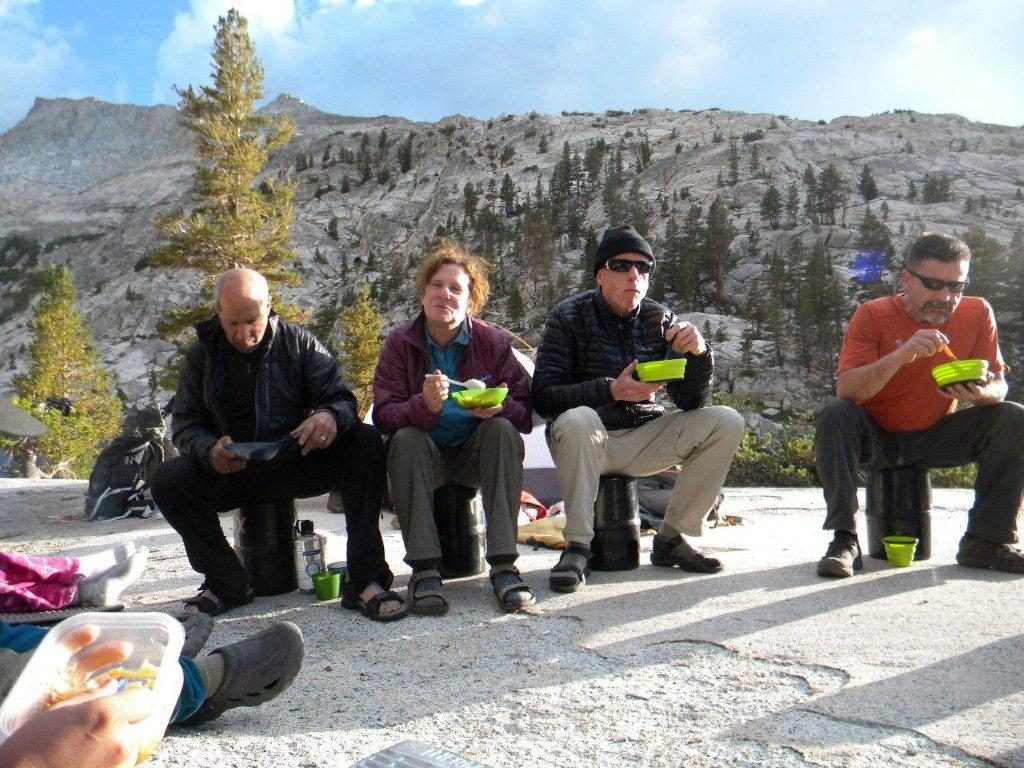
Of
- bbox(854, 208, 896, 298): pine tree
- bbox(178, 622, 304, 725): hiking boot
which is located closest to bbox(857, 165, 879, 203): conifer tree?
bbox(854, 208, 896, 298): pine tree

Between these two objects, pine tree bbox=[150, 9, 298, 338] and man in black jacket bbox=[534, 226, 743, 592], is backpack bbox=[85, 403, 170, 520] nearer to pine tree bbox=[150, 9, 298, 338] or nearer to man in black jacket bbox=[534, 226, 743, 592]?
man in black jacket bbox=[534, 226, 743, 592]

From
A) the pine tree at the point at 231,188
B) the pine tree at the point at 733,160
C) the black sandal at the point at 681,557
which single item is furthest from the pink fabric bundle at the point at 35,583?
the pine tree at the point at 733,160

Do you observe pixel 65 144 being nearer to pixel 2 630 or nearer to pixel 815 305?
pixel 815 305

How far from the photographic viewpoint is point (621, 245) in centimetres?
339

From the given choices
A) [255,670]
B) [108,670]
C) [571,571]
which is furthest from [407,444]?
[108,670]

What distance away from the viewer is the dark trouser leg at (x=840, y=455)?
3295 millimetres

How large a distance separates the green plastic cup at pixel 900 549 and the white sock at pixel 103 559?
297cm

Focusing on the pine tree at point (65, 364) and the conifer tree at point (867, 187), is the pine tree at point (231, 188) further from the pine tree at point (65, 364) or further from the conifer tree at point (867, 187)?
the conifer tree at point (867, 187)

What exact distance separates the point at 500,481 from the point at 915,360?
1.78 m

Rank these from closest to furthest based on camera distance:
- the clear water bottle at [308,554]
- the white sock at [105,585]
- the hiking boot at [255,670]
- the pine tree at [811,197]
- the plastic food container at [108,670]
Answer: the plastic food container at [108,670] → the hiking boot at [255,670] → the white sock at [105,585] → the clear water bottle at [308,554] → the pine tree at [811,197]

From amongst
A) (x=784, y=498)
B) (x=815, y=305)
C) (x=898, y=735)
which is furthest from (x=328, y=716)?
(x=815, y=305)

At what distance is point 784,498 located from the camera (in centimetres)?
660

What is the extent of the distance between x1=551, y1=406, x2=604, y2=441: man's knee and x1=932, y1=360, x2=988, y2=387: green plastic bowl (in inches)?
51.4

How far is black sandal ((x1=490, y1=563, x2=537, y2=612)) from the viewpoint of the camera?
113 inches
